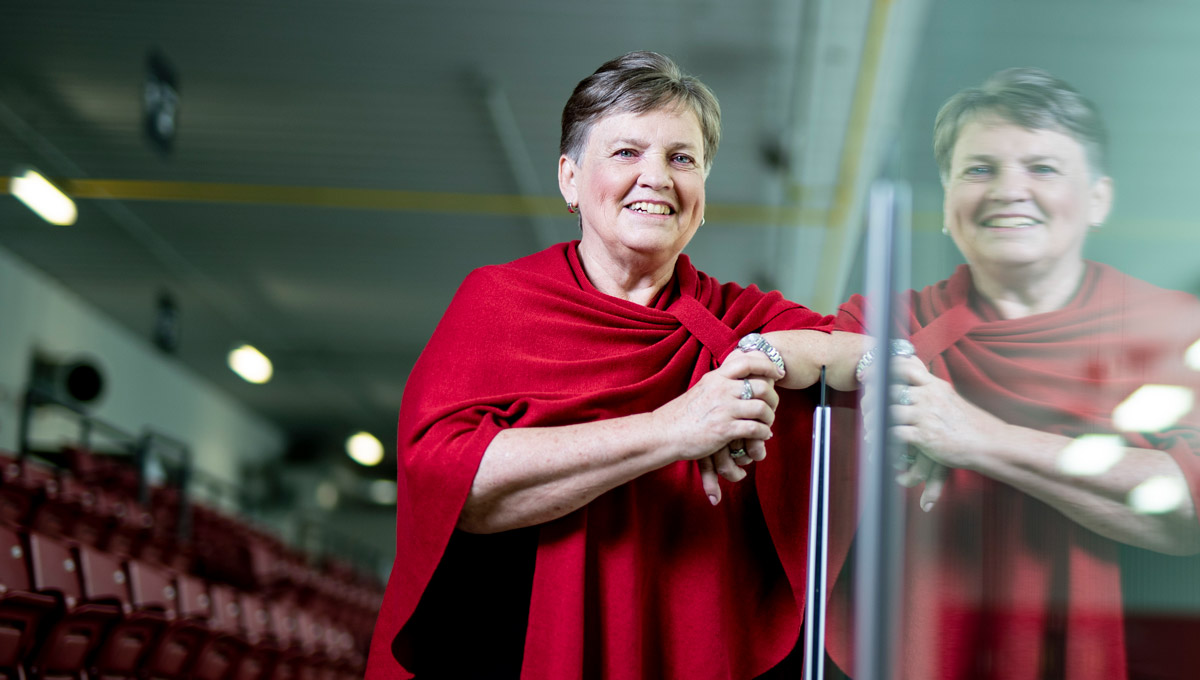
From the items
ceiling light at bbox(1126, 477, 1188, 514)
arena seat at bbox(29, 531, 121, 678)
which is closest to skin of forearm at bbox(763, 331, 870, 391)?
ceiling light at bbox(1126, 477, 1188, 514)

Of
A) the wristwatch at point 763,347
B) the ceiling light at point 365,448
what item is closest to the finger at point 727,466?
the wristwatch at point 763,347

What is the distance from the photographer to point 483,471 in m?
1.18

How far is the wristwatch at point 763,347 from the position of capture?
3.88ft

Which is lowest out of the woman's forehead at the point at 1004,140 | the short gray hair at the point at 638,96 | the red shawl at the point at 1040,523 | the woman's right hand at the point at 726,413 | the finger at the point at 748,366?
the red shawl at the point at 1040,523

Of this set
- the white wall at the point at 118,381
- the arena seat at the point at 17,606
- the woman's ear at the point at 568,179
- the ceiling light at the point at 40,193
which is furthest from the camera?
the white wall at the point at 118,381

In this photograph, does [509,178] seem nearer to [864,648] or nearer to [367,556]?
[864,648]

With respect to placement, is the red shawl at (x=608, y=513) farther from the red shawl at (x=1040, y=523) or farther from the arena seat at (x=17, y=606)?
the arena seat at (x=17, y=606)

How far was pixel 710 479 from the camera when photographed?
46.7 inches

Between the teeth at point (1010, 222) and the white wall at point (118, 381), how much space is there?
33.5 feet

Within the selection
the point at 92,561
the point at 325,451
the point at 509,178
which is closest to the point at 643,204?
the point at 92,561

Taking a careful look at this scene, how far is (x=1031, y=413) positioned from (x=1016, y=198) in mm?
169

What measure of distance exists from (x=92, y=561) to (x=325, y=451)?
50.3ft

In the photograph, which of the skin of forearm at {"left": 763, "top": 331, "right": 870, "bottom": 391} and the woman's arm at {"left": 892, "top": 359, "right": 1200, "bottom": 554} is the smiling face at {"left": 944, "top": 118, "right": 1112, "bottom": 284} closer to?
the woman's arm at {"left": 892, "top": 359, "right": 1200, "bottom": 554}

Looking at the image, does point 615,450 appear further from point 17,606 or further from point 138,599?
point 138,599
